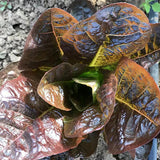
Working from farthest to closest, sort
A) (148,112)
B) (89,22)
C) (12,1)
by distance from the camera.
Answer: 1. (12,1)
2. (148,112)
3. (89,22)

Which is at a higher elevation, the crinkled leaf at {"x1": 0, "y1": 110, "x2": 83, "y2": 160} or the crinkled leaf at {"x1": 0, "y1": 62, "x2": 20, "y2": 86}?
the crinkled leaf at {"x1": 0, "y1": 62, "x2": 20, "y2": 86}

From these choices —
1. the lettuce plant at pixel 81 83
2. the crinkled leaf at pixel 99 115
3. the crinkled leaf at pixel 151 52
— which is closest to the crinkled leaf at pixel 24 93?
the lettuce plant at pixel 81 83

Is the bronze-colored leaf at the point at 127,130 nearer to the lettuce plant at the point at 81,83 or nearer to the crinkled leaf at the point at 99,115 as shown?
the lettuce plant at the point at 81,83

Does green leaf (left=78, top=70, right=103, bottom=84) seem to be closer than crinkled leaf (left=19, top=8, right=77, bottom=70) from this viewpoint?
No

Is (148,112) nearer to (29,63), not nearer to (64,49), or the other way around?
(64,49)

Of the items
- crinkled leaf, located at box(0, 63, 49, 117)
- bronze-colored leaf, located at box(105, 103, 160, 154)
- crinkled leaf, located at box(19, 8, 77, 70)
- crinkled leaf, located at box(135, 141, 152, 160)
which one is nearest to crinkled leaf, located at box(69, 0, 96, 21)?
crinkled leaf, located at box(19, 8, 77, 70)

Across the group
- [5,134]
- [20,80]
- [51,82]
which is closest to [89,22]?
[51,82]

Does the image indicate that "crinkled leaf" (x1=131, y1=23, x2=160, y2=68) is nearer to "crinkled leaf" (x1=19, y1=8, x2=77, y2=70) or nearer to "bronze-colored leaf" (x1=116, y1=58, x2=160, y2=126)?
"bronze-colored leaf" (x1=116, y1=58, x2=160, y2=126)
